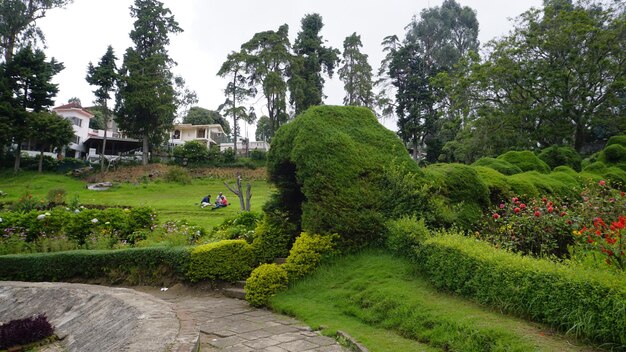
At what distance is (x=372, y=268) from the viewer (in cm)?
723

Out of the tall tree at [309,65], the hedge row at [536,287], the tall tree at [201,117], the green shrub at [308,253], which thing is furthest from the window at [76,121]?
the hedge row at [536,287]

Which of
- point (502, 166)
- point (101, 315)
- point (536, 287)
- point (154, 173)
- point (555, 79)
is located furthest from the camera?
point (154, 173)

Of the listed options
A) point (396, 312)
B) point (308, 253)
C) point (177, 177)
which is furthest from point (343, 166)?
point (177, 177)

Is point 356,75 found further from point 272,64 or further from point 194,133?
point 194,133

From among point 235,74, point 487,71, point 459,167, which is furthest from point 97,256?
point 235,74

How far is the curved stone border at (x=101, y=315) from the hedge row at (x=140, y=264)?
4.38 ft

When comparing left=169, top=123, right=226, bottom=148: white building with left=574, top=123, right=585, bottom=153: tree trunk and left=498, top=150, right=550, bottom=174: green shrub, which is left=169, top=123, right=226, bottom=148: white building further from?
left=498, top=150, right=550, bottom=174: green shrub

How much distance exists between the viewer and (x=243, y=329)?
233 inches

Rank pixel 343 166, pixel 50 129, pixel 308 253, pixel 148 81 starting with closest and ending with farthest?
pixel 308 253
pixel 343 166
pixel 50 129
pixel 148 81

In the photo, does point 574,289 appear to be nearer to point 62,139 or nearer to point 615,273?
point 615,273

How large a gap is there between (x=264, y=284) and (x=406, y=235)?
2.59 m

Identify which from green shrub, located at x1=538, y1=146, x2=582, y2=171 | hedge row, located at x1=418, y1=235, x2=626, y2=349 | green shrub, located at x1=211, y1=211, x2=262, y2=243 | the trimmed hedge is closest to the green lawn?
green shrub, located at x1=211, y1=211, x2=262, y2=243

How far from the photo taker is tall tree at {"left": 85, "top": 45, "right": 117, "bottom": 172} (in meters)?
38.0

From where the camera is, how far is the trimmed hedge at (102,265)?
948 cm
